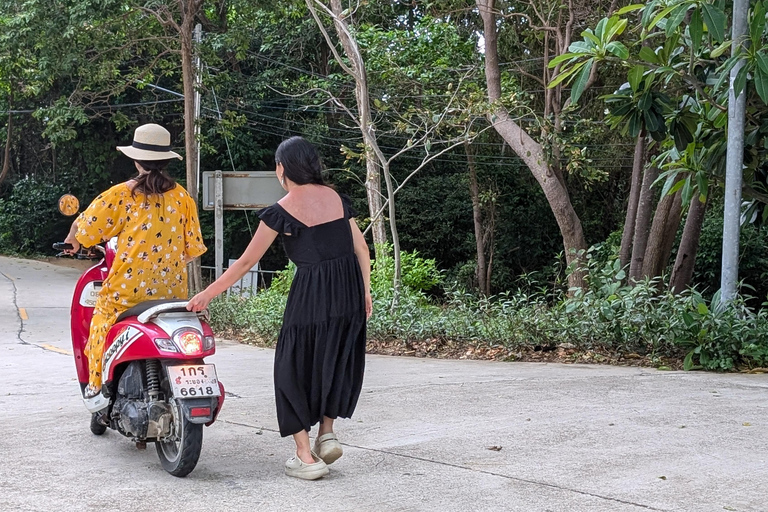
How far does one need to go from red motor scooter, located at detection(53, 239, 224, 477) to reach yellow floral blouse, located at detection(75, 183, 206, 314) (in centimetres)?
11

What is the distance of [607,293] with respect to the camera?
9.38 m

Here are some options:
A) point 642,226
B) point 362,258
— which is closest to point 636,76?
point 362,258

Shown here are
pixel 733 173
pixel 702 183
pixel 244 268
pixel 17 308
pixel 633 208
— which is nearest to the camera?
pixel 244 268

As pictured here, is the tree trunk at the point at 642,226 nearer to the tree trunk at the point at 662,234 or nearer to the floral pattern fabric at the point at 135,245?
the tree trunk at the point at 662,234

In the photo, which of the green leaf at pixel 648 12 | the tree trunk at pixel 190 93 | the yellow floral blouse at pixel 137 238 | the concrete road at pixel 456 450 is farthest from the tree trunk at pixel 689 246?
the yellow floral blouse at pixel 137 238

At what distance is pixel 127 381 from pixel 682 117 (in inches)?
229

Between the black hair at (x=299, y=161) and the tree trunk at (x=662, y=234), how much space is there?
8.03 metres

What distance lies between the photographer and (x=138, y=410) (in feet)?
15.3

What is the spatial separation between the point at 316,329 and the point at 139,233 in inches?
43.9

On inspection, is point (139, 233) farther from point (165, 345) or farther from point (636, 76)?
point (636, 76)

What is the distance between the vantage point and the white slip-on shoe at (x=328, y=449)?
453 cm

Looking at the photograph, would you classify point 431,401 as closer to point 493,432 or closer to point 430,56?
point 493,432

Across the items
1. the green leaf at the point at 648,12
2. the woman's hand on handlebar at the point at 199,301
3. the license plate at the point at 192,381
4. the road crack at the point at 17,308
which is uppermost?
the green leaf at the point at 648,12

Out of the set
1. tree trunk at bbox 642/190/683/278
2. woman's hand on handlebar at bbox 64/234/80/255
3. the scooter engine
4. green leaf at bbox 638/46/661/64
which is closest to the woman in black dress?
the scooter engine
